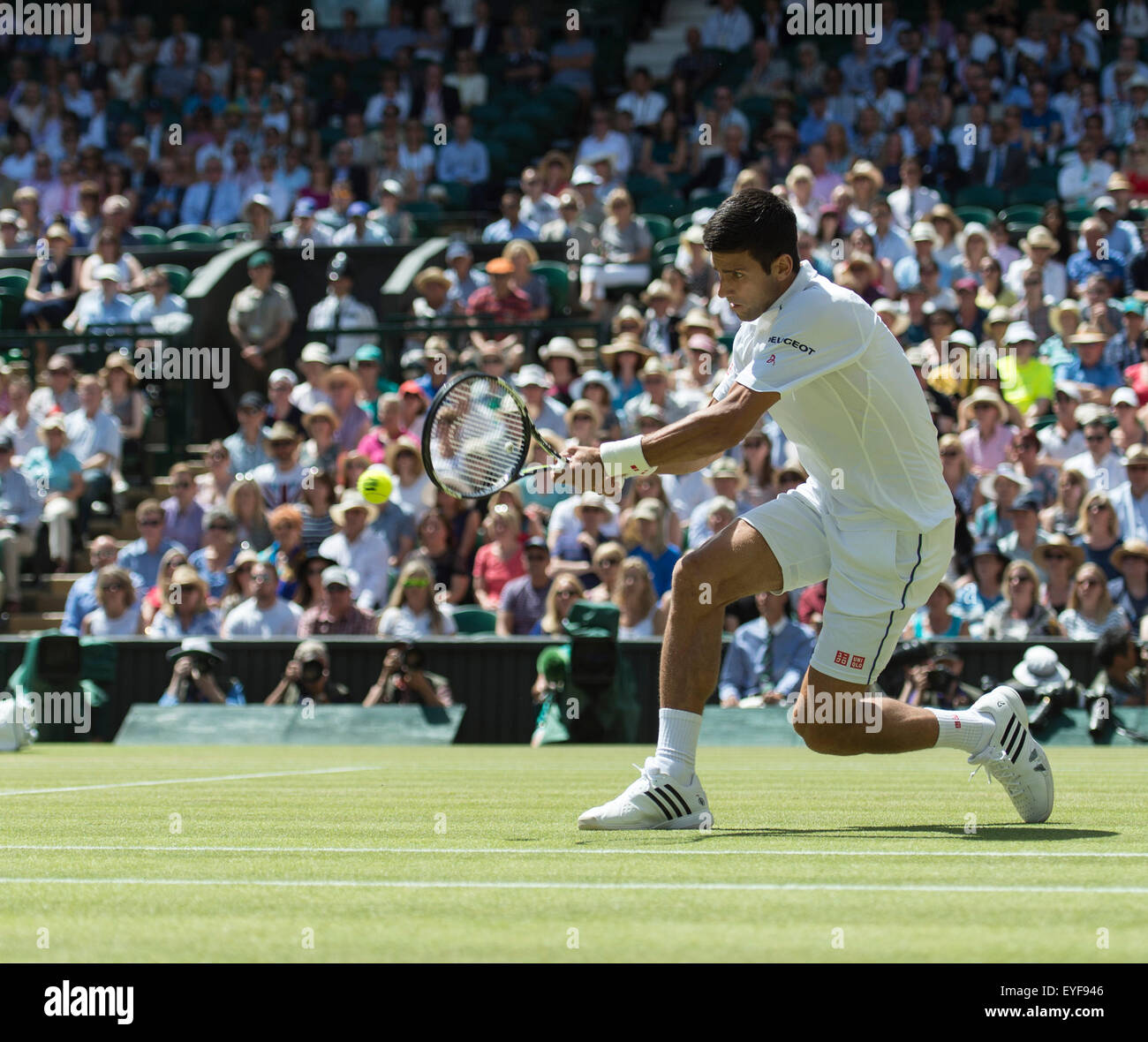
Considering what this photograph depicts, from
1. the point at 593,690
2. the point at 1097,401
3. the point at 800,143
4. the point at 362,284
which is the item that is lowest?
the point at 593,690

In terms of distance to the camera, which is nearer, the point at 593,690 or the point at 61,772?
the point at 61,772

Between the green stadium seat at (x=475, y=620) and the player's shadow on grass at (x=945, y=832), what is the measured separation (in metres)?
8.11

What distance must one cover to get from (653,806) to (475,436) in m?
1.78

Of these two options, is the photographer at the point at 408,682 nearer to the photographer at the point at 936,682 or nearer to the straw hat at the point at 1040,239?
the photographer at the point at 936,682

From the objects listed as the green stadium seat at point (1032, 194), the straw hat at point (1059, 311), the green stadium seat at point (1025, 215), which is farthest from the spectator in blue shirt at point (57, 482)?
the green stadium seat at point (1032, 194)

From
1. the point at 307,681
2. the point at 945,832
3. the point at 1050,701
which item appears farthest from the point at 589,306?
the point at 945,832

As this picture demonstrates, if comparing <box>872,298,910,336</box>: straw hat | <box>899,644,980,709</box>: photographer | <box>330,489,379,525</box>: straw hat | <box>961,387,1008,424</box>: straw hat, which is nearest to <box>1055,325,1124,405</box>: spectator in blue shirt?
<box>961,387,1008,424</box>: straw hat

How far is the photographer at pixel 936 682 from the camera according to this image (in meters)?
12.1

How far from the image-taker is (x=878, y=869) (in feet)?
16.1

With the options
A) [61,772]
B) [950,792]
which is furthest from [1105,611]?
[61,772]

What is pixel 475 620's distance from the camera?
564 inches

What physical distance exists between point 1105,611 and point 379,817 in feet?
24.4

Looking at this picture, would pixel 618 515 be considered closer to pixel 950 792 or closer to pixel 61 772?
pixel 61 772

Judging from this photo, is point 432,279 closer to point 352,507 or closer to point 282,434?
point 282,434
